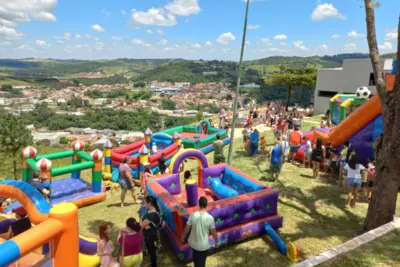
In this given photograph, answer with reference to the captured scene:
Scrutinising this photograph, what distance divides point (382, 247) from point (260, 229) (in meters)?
2.06

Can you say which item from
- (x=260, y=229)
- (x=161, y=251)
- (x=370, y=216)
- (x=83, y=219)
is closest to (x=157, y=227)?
(x=161, y=251)

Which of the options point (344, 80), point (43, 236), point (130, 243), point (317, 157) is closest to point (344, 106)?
point (317, 157)

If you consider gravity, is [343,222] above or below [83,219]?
above

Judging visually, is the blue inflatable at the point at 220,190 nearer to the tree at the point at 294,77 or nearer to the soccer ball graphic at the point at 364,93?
→ the soccer ball graphic at the point at 364,93

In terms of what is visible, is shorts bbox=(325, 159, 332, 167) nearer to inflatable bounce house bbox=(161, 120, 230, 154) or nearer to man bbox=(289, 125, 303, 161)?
man bbox=(289, 125, 303, 161)

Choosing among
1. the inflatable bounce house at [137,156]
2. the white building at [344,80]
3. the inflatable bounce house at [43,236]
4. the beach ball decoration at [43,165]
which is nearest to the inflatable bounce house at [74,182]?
the beach ball decoration at [43,165]

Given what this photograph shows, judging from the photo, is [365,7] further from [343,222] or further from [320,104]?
[320,104]

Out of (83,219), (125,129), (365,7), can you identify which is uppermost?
(365,7)

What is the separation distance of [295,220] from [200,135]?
9.84m

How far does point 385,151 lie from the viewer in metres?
5.29

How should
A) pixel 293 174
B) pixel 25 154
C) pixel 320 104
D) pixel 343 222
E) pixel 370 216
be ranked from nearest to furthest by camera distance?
pixel 370 216 < pixel 343 222 < pixel 25 154 < pixel 293 174 < pixel 320 104

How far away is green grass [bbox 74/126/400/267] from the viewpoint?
5.25m

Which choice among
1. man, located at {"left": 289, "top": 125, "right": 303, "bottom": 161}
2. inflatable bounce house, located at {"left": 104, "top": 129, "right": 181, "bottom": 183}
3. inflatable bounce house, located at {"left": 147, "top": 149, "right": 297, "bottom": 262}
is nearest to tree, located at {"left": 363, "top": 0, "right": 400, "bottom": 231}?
inflatable bounce house, located at {"left": 147, "top": 149, "right": 297, "bottom": 262}

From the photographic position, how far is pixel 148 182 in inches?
272
